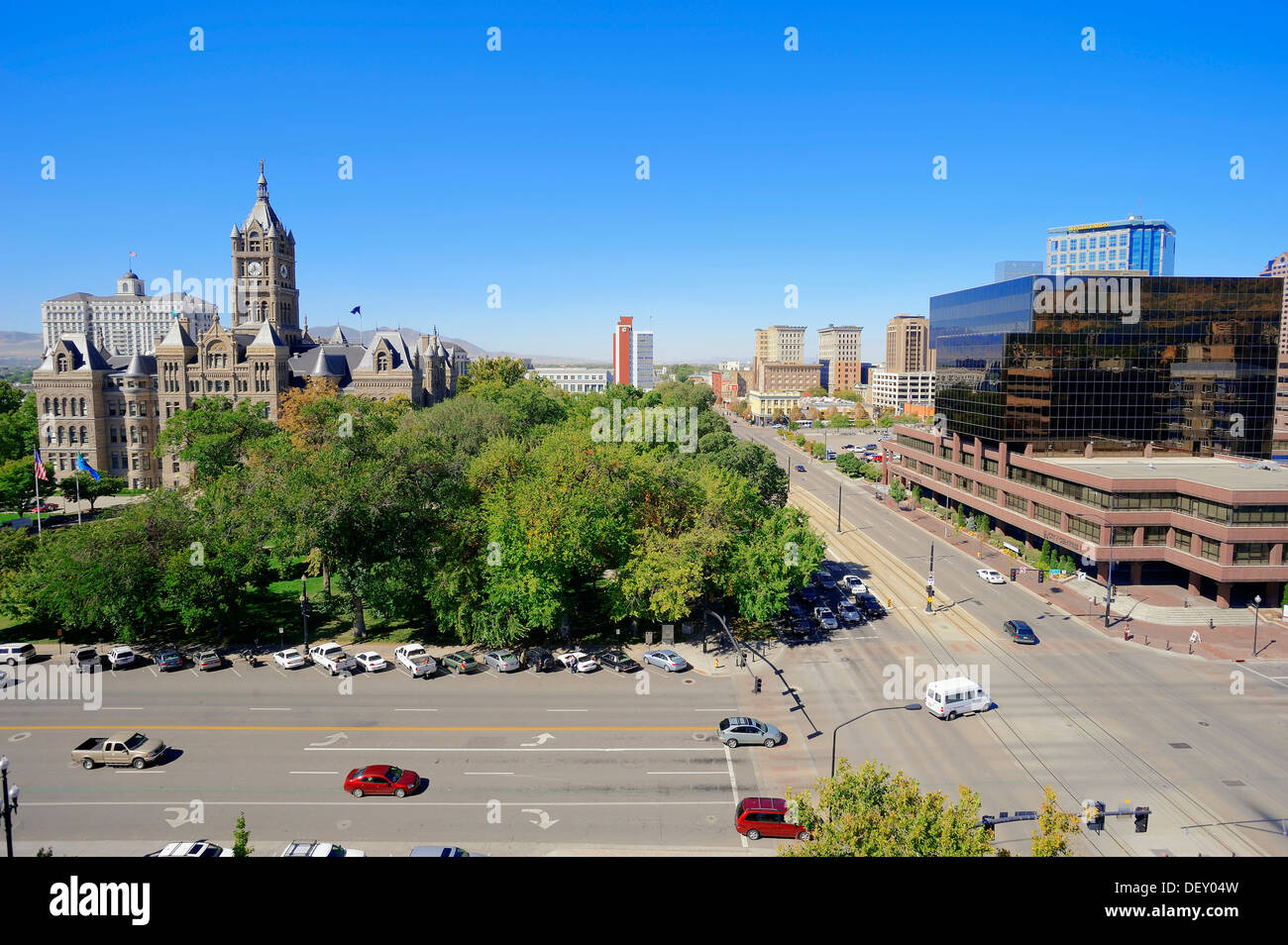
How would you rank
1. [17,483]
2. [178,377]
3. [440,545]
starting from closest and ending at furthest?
1. [440,545]
2. [17,483]
3. [178,377]

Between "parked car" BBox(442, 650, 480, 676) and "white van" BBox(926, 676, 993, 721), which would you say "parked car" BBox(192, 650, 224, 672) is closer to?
"parked car" BBox(442, 650, 480, 676)

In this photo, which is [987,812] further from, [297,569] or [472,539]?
[297,569]

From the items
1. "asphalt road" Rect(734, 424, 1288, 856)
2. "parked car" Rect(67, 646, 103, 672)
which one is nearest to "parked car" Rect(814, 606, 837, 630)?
"asphalt road" Rect(734, 424, 1288, 856)

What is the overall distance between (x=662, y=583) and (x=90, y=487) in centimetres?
6314

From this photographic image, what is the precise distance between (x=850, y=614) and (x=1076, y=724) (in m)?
15.1

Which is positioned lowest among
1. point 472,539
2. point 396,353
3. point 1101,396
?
point 472,539

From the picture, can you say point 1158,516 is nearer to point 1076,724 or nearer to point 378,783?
point 1076,724

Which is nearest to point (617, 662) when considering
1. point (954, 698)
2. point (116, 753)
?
point (954, 698)

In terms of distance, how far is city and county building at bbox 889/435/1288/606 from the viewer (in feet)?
151

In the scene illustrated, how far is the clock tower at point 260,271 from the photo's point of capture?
4013 inches

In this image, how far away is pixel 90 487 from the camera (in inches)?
2864

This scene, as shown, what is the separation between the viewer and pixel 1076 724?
3212 cm

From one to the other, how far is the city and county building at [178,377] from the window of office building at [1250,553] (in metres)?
83.6

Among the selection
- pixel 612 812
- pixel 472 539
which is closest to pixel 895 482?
pixel 472 539
